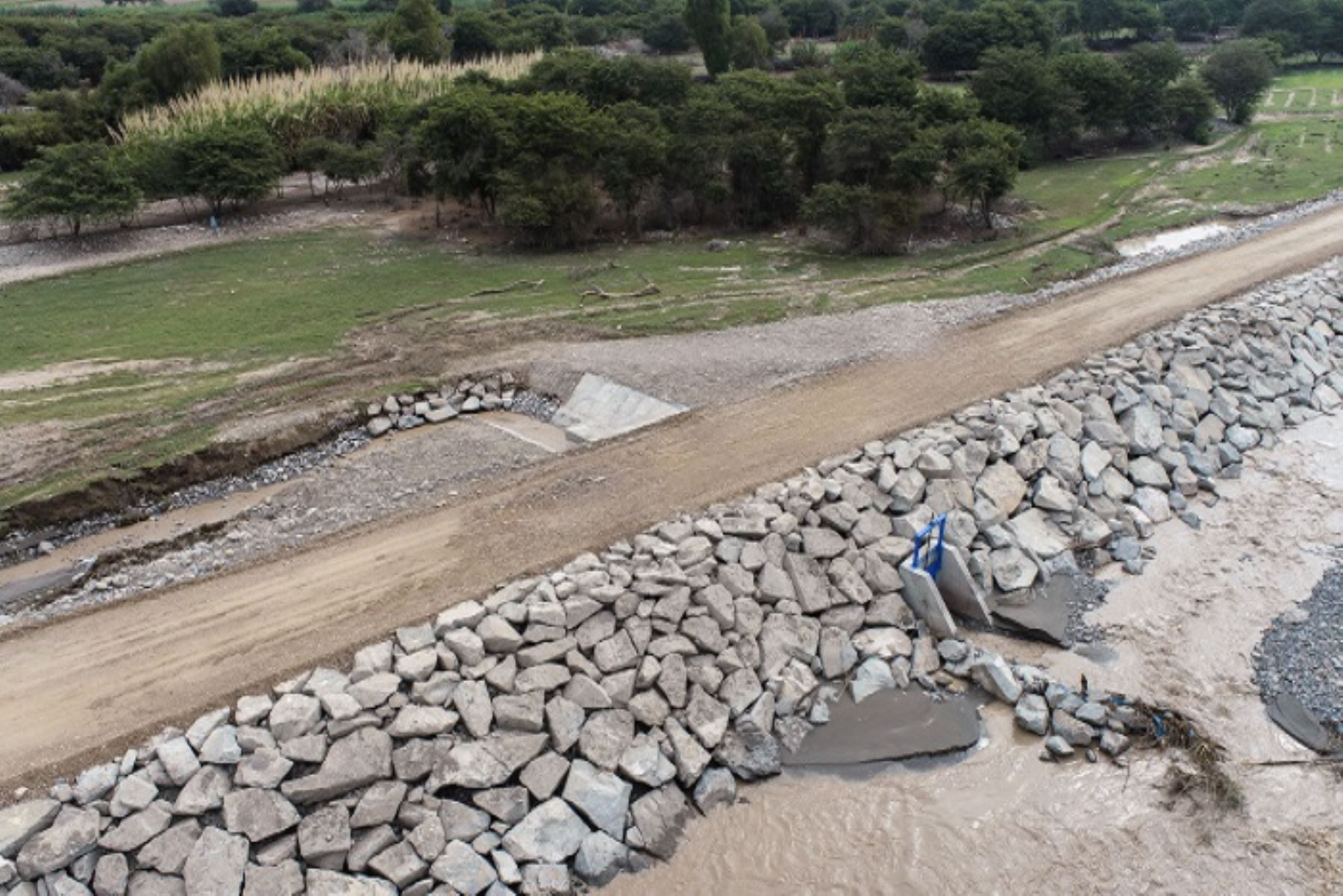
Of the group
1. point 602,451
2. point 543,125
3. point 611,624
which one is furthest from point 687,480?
point 543,125

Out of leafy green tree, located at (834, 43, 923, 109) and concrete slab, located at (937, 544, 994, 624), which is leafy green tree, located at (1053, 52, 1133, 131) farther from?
concrete slab, located at (937, 544, 994, 624)

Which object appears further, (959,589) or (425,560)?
(959,589)

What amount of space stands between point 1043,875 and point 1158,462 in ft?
36.2

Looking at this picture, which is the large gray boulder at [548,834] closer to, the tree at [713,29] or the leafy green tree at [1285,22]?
the tree at [713,29]

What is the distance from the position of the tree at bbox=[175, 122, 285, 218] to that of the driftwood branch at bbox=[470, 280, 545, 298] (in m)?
15.9

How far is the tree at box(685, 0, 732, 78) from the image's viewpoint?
61.8 meters

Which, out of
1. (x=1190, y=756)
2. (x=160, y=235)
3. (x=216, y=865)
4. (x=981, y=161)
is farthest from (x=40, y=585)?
(x=981, y=161)

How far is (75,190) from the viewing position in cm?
3491

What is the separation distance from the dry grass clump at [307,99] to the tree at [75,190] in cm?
536

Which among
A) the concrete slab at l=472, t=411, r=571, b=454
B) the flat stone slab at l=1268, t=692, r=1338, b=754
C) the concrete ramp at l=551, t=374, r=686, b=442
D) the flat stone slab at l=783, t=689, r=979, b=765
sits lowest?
the flat stone slab at l=783, t=689, r=979, b=765

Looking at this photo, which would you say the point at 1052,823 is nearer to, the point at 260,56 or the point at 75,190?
the point at 75,190

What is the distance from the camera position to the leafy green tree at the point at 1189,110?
160 feet

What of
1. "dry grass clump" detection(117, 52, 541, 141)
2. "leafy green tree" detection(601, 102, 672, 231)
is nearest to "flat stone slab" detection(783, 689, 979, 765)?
"leafy green tree" detection(601, 102, 672, 231)

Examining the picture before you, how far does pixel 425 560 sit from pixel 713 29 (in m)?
56.0
